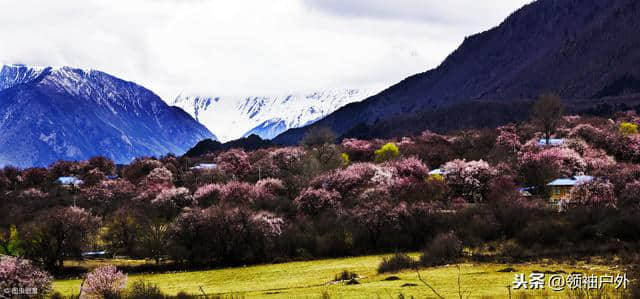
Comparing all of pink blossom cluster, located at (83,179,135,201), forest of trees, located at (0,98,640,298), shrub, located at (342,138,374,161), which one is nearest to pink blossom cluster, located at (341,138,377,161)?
shrub, located at (342,138,374,161)

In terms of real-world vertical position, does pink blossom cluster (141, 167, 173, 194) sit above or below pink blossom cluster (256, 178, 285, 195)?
above

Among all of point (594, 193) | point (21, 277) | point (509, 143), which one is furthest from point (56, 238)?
point (509, 143)

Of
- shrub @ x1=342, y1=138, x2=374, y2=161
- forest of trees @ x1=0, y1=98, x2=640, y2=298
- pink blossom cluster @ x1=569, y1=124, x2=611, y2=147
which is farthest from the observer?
shrub @ x1=342, y1=138, x2=374, y2=161

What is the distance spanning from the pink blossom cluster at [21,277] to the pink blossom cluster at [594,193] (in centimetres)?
5812

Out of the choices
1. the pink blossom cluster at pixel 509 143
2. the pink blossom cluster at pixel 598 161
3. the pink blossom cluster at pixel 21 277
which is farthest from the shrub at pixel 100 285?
the pink blossom cluster at pixel 509 143

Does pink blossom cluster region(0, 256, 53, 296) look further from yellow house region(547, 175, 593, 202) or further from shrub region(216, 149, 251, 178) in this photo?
shrub region(216, 149, 251, 178)

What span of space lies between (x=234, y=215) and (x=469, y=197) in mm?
37510

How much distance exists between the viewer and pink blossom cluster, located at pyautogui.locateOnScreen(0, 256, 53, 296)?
47.1 meters

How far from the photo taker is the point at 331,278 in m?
58.9

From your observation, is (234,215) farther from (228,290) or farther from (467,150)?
(467,150)

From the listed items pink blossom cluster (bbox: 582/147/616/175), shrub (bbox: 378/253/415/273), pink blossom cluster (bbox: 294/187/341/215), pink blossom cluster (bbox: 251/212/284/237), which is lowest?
shrub (bbox: 378/253/415/273)

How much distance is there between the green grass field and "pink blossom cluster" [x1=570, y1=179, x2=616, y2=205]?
1012 inches

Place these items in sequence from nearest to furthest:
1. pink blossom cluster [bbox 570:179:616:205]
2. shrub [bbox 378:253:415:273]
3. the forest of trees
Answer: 1. shrub [bbox 378:253:415:273]
2. the forest of trees
3. pink blossom cluster [bbox 570:179:616:205]

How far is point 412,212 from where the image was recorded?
7756cm
